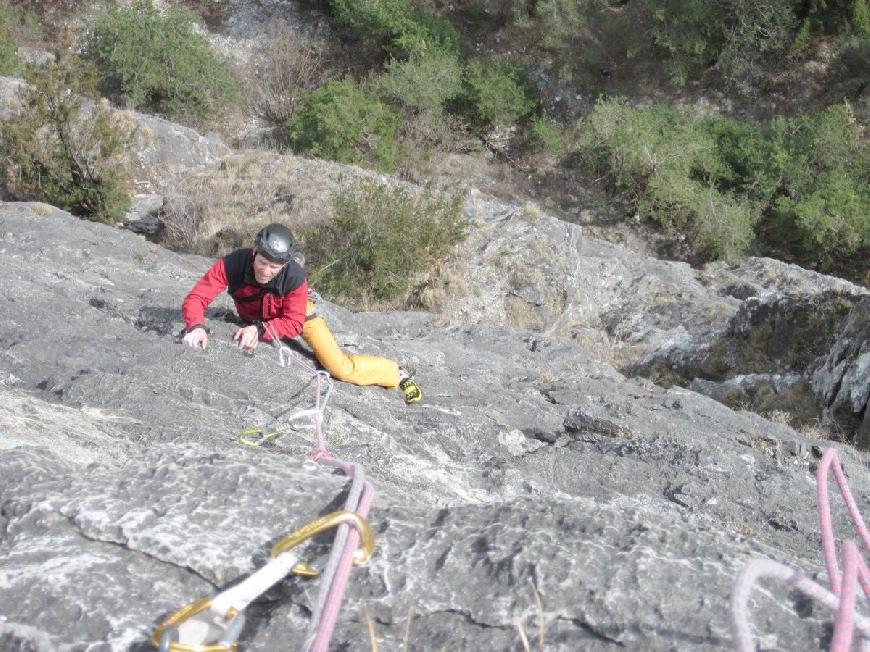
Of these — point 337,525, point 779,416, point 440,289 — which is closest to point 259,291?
point 337,525

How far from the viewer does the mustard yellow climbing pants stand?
5168mm

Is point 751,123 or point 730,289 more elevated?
point 751,123

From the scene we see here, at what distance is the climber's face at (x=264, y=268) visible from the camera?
176 inches

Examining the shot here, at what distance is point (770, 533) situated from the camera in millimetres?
3766

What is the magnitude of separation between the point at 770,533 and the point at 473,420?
176 centimetres

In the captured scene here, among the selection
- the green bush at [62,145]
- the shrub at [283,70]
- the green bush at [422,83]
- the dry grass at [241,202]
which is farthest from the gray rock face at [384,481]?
the shrub at [283,70]

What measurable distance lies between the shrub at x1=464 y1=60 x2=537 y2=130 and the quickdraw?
22.4 meters

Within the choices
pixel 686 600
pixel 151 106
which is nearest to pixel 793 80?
pixel 151 106

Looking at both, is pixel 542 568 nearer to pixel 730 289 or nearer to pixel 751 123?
pixel 730 289

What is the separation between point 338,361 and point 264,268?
92cm

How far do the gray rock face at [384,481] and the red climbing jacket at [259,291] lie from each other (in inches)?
9.3

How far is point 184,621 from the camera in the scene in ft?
5.22

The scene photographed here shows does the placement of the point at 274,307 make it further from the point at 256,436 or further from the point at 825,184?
the point at 825,184

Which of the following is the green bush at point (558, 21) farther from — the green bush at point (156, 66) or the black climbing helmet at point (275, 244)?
the black climbing helmet at point (275, 244)
